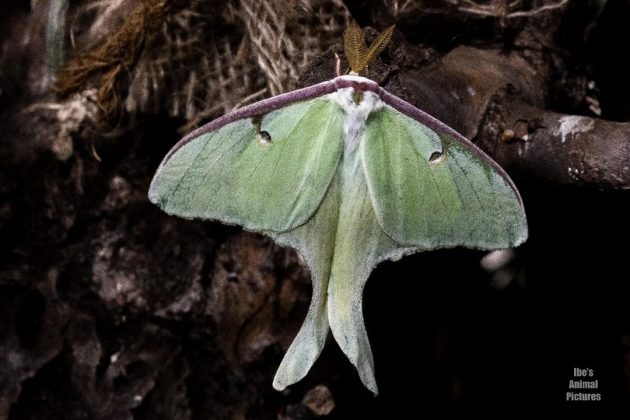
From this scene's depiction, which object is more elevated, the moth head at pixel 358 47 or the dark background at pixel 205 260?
the moth head at pixel 358 47

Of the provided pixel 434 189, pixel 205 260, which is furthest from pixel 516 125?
pixel 205 260

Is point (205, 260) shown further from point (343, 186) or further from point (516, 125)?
point (516, 125)

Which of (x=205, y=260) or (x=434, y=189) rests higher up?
(x=434, y=189)

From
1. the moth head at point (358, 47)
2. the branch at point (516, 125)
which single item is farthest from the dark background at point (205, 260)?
the moth head at point (358, 47)

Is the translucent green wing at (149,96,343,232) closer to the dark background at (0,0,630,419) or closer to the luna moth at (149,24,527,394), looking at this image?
the luna moth at (149,24,527,394)

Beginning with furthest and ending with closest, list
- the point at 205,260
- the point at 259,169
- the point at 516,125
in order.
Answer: the point at 205,260
the point at 516,125
the point at 259,169

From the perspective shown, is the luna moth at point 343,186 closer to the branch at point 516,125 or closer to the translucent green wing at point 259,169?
the translucent green wing at point 259,169

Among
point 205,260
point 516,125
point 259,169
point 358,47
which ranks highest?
point 358,47

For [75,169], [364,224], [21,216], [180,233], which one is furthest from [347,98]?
[21,216]
